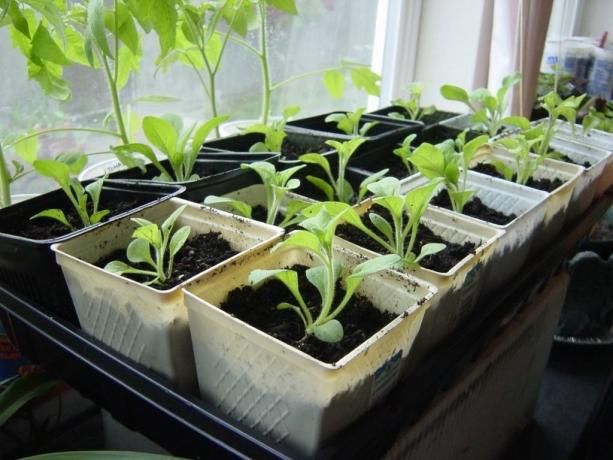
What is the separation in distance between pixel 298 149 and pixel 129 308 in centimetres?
63

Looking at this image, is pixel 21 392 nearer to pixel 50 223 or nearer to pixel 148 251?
pixel 50 223

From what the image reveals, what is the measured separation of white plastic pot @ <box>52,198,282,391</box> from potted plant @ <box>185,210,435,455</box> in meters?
0.03

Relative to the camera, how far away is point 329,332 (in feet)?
1.53

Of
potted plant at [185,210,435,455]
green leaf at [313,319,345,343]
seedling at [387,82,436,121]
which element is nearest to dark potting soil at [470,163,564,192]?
seedling at [387,82,436,121]

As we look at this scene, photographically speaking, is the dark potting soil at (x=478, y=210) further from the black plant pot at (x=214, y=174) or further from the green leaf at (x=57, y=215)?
the green leaf at (x=57, y=215)

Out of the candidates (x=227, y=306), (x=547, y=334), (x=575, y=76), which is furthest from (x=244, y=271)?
(x=575, y=76)

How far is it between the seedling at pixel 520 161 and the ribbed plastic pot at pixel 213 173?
1.33 feet

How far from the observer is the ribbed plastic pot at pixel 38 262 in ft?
1.88

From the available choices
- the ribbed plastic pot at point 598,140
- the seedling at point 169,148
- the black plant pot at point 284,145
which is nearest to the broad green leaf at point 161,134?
the seedling at point 169,148

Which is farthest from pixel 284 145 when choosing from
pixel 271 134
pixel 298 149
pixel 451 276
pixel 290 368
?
pixel 290 368

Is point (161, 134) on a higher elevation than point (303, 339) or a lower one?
higher

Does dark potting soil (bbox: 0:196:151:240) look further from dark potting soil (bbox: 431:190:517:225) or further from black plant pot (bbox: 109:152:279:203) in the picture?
dark potting soil (bbox: 431:190:517:225)

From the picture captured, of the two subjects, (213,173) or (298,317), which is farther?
(213,173)

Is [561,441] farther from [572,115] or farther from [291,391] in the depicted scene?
[291,391]
